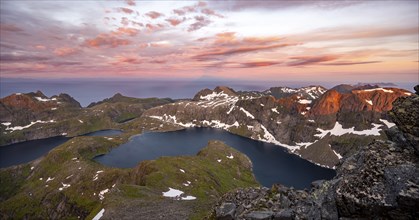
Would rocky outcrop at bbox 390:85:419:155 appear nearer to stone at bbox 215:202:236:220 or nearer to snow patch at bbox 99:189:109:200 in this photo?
stone at bbox 215:202:236:220

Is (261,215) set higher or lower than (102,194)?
higher

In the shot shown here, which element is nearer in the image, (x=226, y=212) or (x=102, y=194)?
(x=226, y=212)

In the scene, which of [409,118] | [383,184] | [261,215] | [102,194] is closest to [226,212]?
[261,215]

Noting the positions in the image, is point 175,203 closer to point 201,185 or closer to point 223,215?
point 223,215

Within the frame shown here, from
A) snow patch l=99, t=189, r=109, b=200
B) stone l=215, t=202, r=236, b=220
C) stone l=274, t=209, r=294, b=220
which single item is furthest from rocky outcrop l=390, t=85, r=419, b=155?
snow patch l=99, t=189, r=109, b=200

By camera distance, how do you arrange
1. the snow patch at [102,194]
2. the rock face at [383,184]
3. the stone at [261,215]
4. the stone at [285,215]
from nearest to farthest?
1. the rock face at [383,184]
2. the stone at [285,215]
3. the stone at [261,215]
4. the snow patch at [102,194]

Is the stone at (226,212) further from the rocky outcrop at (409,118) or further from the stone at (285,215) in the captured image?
the rocky outcrop at (409,118)

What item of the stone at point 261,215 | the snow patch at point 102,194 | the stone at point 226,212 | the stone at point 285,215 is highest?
the stone at point 285,215

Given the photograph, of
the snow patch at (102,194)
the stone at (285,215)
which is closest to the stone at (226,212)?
the stone at (285,215)

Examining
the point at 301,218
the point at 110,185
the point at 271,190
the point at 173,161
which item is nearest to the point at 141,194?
the point at 271,190

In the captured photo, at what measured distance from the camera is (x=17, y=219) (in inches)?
7761

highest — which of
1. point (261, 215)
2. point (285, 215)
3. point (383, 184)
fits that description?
point (383, 184)

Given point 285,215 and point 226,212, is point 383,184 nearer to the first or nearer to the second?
point 285,215

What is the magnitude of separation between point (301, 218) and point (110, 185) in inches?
7546
